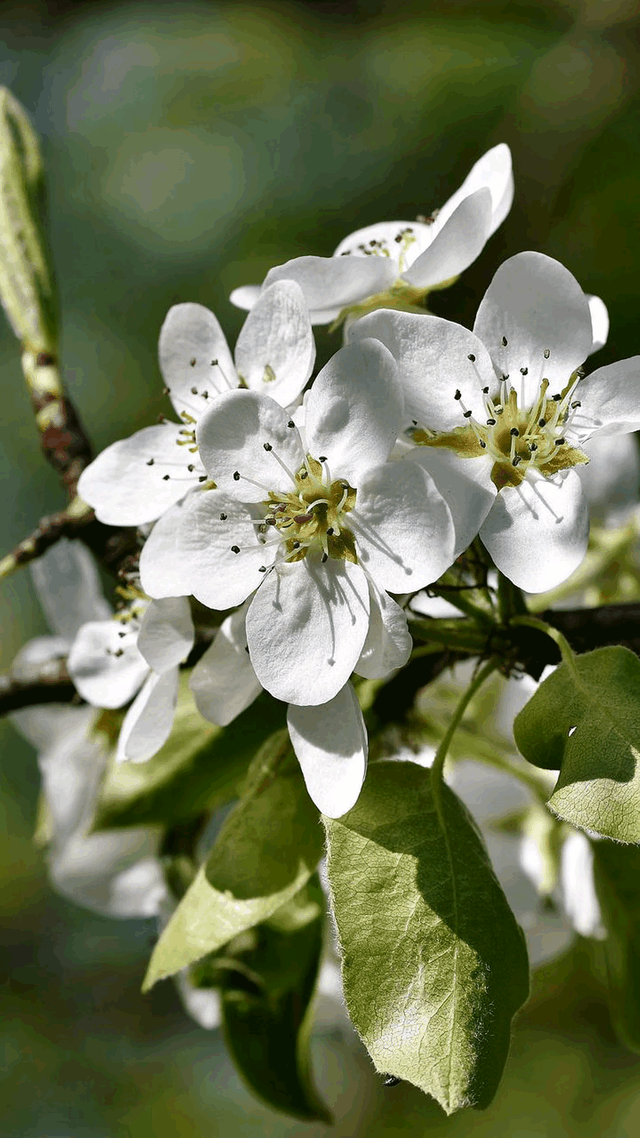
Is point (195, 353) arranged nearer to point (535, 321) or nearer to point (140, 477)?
point (140, 477)

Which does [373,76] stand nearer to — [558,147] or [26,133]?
[558,147]

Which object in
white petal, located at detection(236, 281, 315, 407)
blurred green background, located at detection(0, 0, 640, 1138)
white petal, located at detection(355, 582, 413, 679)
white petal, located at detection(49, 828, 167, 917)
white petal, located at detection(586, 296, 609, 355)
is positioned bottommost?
blurred green background, located at detection(0, 0, 640, 1138)

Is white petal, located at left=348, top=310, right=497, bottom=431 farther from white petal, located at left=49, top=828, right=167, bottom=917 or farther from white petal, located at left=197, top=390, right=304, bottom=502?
white petal, located at left=49, top=828, right=167, bottom=917

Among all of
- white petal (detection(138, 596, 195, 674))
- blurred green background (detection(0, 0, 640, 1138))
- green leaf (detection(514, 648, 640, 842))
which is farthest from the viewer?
blurred green background (detection(0, 0, 640, 1138))

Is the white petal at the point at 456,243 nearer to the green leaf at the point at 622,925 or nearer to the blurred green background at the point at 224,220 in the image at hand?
the green leaf at the point at 622,925

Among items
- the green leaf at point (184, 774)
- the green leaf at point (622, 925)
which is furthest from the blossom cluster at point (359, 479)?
the green leaf at point (622, 925)

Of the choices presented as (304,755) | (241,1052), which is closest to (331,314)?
(304,755)

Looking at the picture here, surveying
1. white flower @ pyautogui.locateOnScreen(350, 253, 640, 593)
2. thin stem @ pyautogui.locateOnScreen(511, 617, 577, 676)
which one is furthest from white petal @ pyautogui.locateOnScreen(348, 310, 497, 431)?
thin stem @ pyautogui.locateOnScreen(511, 617, 577, 676)

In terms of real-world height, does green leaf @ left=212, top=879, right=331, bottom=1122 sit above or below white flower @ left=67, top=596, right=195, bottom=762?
below
